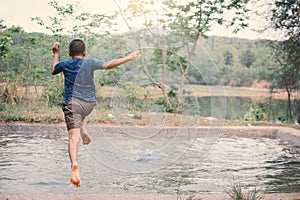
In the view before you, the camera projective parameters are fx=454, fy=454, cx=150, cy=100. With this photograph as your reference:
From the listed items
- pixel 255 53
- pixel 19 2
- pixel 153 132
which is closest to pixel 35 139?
pixel 153 132

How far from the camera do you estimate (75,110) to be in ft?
11.5

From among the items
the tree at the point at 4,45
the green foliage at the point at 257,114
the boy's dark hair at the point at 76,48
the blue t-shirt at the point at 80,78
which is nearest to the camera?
the blue t-shirt at the point at 80,78

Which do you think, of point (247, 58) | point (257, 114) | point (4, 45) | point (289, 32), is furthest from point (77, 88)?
point (247, 58)

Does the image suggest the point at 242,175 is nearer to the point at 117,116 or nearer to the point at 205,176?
the point at 205,176

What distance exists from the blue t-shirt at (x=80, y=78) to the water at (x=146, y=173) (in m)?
0.86

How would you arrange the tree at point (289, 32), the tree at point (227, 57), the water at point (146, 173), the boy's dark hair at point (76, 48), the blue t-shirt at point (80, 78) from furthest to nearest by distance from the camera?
the tree at point (227, 57) < the tree at point (289, 32) < the water at point (146, 173) < the boy's dark hair at point (76, 48) < the blue t-shirt at point (80, 78)

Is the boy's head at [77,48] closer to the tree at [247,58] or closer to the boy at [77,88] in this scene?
the boy at [77,88]

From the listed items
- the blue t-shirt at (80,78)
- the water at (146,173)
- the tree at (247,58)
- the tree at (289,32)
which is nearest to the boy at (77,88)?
the blue t-shirt at (80,78)

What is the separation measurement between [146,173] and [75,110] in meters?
1.94

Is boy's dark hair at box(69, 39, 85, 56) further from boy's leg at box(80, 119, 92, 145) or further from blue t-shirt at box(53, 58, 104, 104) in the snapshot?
boy's leg at box(80, 119, 92, 145)

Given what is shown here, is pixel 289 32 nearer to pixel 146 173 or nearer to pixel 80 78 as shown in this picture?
pixel 146 173

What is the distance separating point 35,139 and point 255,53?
1867 cm

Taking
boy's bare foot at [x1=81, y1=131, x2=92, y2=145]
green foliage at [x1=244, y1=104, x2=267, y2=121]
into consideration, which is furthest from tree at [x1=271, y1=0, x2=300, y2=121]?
boy's bare foot at [x1=81, y1=131, x2=92, y2=145]

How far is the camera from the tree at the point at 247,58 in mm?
23250
